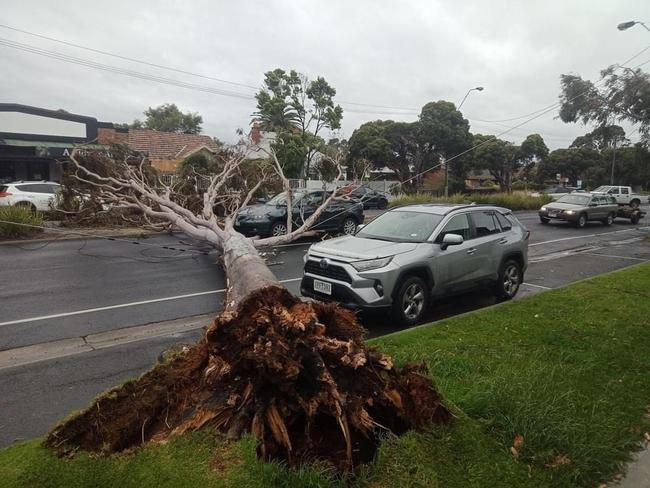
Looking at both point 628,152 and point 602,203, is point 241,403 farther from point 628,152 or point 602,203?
point 628,152

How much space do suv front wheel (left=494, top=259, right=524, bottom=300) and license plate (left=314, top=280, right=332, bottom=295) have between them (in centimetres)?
313

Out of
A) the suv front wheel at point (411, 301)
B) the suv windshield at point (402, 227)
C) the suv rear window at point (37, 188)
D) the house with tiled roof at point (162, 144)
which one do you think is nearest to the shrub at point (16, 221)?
the suv rear window at point (37, 188)

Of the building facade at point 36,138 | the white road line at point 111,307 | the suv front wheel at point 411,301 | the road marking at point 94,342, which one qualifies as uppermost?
the building facade at point 36,138

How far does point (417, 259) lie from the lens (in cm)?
606

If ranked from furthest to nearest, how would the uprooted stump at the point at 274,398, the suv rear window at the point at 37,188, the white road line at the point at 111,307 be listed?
the suv rear window at the point at 37,188 < the white road line at the point at 111,307 < the uprooted stump at the point at 274,398

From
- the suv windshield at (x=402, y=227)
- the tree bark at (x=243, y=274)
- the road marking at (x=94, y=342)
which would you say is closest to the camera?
the tree bark at (x=243, y=274)

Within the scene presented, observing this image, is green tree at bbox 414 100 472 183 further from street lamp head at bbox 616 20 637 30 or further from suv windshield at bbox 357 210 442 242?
suv windshield at bbox 357 210 442 242

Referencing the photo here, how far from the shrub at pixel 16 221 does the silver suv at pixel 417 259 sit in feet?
38.0

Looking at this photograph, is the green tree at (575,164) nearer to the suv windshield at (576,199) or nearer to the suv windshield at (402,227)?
the suv windshield at (576,199)

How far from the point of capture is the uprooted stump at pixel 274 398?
2.68 meters

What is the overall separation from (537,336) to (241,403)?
3.79 metres

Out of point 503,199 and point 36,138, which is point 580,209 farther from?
point 36,138

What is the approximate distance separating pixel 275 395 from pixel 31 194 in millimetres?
19116

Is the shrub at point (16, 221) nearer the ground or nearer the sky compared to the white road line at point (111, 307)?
nearer the sky
